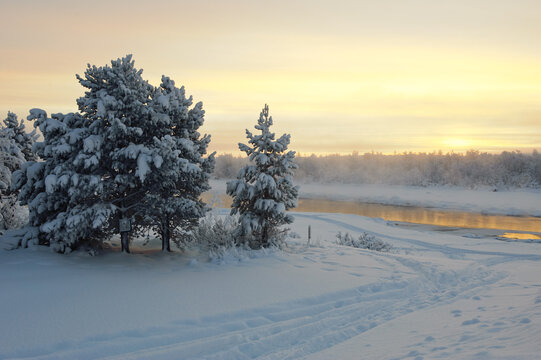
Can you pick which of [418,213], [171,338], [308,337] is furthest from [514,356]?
[418,213]

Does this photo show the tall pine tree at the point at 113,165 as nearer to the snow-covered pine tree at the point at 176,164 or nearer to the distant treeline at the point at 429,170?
the snow-covered pine tree at the point at 176,164

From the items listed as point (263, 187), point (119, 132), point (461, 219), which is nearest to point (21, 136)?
point (119, 132)

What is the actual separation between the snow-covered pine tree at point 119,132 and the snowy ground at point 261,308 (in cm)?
193

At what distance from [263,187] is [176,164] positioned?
10.5 feet

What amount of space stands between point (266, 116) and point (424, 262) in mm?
7809

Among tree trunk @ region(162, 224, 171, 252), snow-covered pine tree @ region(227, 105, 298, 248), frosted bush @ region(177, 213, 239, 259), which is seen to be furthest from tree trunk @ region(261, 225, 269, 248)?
tree trunk @ region(162, 224, 171, 252)

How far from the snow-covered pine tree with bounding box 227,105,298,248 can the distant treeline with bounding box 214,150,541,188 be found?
222ft

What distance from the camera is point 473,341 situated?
6.12 m

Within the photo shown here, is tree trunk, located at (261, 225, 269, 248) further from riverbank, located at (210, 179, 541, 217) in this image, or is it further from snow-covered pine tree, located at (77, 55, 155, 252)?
riverbank, located at (210, 179, 541, 217)

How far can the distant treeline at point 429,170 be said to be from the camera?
76250 millimetres

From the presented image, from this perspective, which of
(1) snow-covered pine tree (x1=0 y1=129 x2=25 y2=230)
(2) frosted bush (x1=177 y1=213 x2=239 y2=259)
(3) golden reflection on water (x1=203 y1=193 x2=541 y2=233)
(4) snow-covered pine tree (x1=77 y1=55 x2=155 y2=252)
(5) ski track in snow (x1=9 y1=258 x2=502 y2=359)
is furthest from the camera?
(3) golden reflection on water (x1=203 y1=193 x2=541 y2=233)

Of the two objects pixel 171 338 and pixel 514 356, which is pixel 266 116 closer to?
pixel 171 338

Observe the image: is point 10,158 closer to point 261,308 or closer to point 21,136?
point 21,136

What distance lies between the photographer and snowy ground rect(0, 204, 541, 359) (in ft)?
20.0
